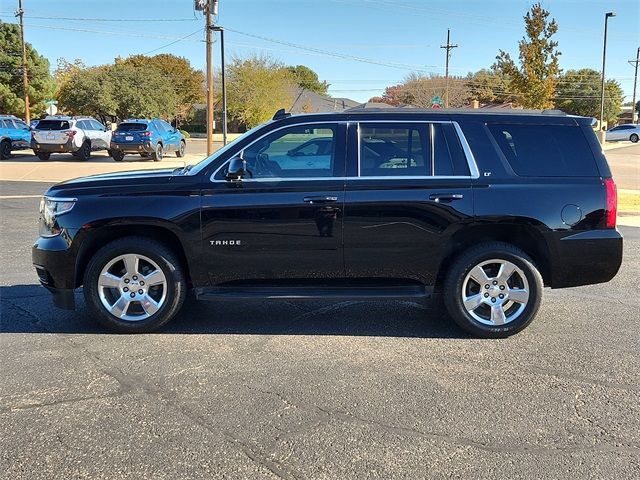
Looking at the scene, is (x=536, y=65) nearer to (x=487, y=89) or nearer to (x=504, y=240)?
(x=504, y=240)

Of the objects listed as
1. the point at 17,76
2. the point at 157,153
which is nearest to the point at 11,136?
the point at 157,153

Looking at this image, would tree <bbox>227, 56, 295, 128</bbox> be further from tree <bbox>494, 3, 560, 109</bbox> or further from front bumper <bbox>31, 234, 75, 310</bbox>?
front bumper <bbox>31, 234, 75, 310</bbox>

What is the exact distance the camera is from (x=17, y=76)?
5578 cm

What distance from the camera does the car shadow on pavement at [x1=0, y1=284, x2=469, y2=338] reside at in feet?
17.1

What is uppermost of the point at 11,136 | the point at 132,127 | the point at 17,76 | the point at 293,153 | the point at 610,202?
the point at 17,76

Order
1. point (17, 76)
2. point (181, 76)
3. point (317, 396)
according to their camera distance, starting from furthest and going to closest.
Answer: point (181, 76), point (17, 76), point (317, 396)

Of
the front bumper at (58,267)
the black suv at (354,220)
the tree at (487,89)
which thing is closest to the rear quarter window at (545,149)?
the black suv at (354,220)

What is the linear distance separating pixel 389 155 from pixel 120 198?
2.30 metres

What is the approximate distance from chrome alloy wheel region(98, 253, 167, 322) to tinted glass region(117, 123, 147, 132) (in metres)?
21.1

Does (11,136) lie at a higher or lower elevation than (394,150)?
higher

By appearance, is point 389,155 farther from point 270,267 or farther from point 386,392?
point 386,392

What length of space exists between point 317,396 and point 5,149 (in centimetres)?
2771

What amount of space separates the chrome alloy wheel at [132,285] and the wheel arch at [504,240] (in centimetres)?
244

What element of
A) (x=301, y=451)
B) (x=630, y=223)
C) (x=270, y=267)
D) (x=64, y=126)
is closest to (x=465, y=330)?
(x=270, y=267)
